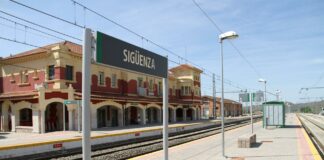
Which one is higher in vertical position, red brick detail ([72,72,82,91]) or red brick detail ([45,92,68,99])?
red brick detail ([72,72,82,91])

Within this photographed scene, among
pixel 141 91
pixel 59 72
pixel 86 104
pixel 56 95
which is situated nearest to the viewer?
pixel 86 104

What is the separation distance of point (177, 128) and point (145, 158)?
19.9 m

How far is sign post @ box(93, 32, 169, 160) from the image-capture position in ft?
17.1

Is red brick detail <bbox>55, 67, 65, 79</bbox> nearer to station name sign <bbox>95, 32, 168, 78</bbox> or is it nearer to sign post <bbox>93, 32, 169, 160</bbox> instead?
sign post <bbox>93, 32, 169, 160</bbox>

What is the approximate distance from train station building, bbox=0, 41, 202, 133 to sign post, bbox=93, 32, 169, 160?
72.7ft

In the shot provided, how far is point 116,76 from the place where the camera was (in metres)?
39.4

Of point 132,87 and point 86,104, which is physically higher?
point 132,87

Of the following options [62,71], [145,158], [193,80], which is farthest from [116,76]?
[145,158]

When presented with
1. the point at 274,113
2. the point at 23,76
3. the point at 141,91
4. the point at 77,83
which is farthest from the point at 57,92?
the point at 274,113

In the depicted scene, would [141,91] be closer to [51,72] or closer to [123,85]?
[123,85]

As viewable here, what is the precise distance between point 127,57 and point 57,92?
25.8m

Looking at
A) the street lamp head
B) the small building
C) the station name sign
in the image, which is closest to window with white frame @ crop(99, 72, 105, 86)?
the small building

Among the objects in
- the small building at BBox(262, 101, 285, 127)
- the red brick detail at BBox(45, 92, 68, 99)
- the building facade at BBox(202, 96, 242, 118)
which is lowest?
the building facade at BBox(202, 96, 242, 118)

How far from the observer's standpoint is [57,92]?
30391 millimetres
